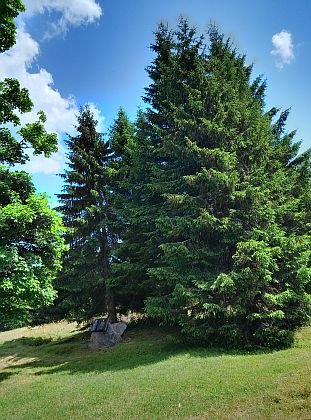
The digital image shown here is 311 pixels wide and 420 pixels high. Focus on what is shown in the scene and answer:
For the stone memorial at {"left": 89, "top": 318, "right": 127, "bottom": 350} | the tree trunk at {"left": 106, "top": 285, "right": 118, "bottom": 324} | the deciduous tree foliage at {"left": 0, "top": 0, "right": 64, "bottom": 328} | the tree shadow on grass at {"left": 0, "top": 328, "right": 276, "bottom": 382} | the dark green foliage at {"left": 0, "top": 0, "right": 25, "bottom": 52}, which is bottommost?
the tree shadow on grass at {"left": 0, "top": 328, "right": 276, "bottom": 382}

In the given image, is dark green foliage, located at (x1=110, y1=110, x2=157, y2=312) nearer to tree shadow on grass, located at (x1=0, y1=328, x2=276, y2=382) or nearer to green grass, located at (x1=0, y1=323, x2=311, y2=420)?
tree shadow on grass, located at (x1=0, y1=328, x2=276, y2=382)

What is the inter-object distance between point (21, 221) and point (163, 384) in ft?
23.5

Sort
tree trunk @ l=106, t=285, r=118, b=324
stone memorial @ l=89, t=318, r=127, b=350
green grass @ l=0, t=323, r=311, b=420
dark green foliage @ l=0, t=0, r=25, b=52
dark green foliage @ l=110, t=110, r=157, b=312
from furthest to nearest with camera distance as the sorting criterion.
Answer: tree trunk @ l=106, t=285, r=118, b=324
dark green foliage @ l=110, t=110, r=157, b=312
stone memorial @ l=89, t=318, r=127, b=350
dark green foliage @ l=0, t=0, r=25, b=52
green grass @ l=0, t=323, r=311, b=420

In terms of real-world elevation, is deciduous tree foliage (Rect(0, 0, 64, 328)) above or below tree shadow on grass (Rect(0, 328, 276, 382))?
above

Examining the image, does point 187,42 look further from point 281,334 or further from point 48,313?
point 48,313

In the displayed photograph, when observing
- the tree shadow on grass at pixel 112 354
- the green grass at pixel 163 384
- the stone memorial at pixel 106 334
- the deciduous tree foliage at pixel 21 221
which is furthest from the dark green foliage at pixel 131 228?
the deciduous tree foliage at pixel 21 221

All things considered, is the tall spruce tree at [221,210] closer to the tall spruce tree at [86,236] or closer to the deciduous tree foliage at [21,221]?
the tall spruce tree at [86,236]

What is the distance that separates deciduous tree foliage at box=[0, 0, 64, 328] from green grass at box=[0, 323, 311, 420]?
309 cm

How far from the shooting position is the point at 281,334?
43.2ft

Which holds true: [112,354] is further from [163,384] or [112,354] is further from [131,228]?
[131,228]

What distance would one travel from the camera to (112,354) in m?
15.4

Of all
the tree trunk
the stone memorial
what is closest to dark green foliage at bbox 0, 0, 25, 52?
the tree trunk

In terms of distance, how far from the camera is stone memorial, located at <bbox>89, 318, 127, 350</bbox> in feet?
57.6

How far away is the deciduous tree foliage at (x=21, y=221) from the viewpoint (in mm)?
11469
